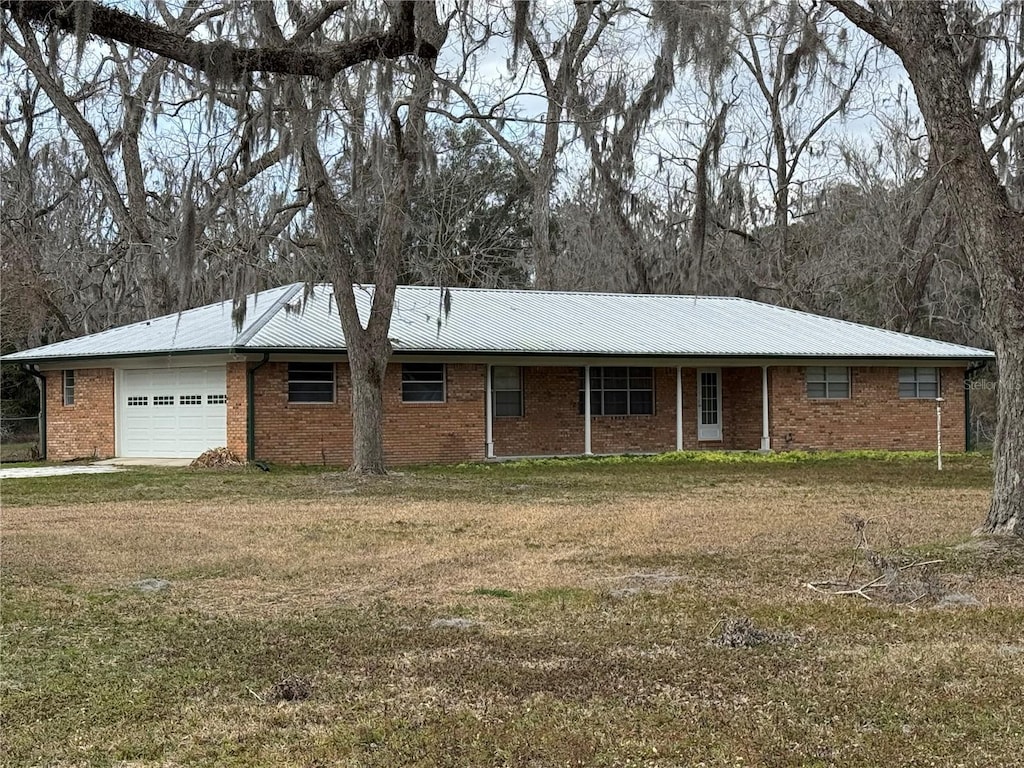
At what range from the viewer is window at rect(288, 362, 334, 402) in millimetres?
21969

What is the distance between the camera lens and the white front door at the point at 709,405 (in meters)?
26.2

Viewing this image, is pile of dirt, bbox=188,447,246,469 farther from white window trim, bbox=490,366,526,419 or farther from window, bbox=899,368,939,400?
window, bbox=899,368,939,400

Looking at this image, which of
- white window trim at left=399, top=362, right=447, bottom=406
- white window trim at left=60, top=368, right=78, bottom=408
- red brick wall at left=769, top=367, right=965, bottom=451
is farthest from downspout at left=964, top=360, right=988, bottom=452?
white window trim at left=60, top=368, right=78, bottom=408

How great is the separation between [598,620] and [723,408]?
64.1 feet

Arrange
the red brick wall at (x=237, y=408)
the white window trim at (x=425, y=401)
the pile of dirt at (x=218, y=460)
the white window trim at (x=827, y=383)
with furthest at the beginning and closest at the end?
the white window trim at (x=827, y=383) < the white window trim at (x=425, y=401) < the red brick wall at (x=237, y=408) < the pile of dirt at (x=218, y=460)

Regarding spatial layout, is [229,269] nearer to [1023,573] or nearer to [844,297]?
[1023,573]

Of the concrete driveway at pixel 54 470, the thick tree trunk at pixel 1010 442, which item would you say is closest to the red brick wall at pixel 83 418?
the concrete driveway at pixel 54 470

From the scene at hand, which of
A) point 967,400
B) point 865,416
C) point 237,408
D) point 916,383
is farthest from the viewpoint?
point 967,400

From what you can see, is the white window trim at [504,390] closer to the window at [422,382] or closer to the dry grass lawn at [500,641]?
the window at [422,382]

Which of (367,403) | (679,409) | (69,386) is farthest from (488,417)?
(69,386)

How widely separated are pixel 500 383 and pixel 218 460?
19.6 feet

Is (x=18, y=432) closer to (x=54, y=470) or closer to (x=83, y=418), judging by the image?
(x=83, y=418)

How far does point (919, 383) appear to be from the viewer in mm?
26453

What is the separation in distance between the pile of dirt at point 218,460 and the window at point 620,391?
7416 millimetres
